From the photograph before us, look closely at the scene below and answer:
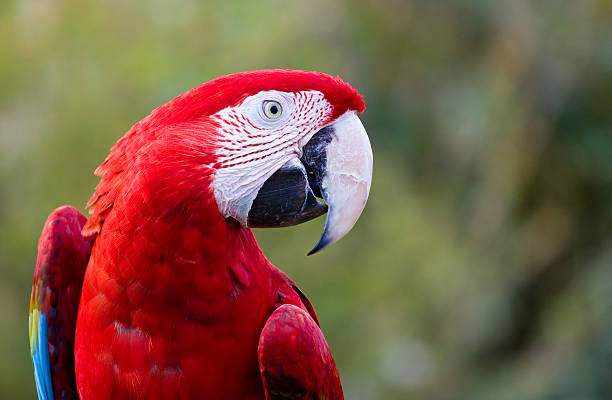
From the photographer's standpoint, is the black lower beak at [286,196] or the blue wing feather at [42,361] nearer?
the black lower beak at [286,196]

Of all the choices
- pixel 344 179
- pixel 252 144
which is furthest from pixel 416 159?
pixel 252 144

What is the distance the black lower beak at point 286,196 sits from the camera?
1.30m

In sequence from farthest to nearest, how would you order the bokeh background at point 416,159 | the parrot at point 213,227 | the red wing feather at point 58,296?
1. the bokeh background at point 416,159
2. the red wing feather at point 58,296
3. the parrot at point 213,227

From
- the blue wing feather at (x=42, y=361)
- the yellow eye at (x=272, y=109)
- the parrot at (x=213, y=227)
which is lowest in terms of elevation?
the blue wing feather at (x=42, y=361)

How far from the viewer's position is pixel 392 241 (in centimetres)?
470

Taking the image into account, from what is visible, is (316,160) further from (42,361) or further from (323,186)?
(42,361)

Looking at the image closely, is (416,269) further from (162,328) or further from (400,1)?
(162,328)

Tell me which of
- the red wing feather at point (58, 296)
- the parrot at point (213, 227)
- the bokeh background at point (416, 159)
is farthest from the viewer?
the bokeh background at point (416, 159)

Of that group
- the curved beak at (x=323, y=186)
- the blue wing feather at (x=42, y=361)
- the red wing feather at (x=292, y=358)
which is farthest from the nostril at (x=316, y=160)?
the blue wing feather at (x=42, y=361)

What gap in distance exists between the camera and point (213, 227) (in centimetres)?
128

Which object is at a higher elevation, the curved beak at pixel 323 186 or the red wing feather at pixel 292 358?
the curved beak at pixel 323 186

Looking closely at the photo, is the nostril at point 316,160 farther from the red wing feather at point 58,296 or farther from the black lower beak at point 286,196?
the red wing feather at point 58,296

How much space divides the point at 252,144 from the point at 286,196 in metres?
0.14

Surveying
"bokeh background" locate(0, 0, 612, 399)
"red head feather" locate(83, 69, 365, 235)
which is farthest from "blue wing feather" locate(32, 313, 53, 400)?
"bokeh background" locate(0, 0, 612, 399)
